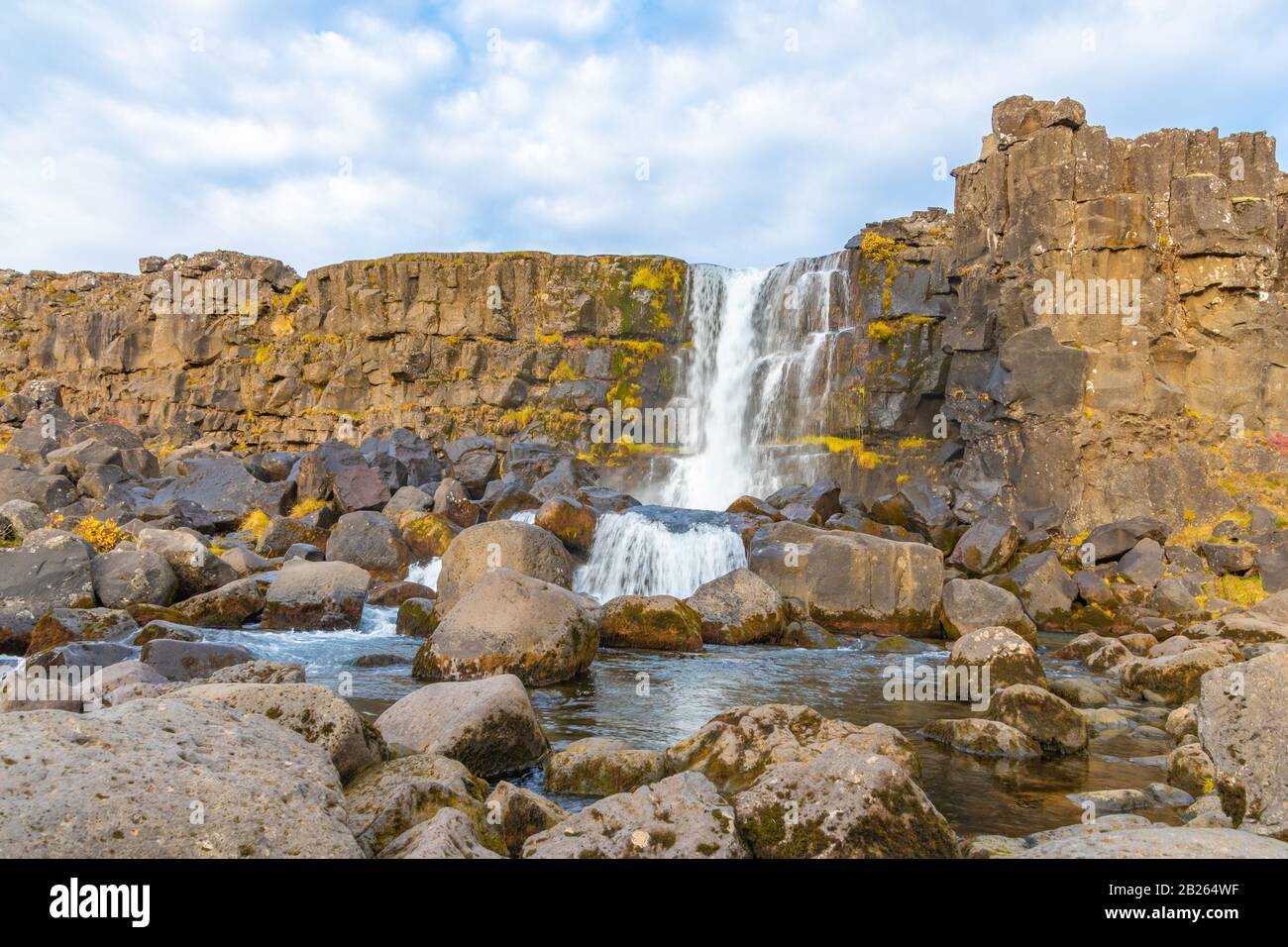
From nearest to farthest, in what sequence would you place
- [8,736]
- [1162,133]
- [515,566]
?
[8,736] → [515,566] → [1162,133]

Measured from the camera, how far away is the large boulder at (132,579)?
614 inches

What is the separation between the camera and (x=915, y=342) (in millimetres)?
31344

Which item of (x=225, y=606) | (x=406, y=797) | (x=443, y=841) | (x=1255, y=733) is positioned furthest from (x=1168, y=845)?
(x=225, y=606)

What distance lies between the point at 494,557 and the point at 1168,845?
12.6 metres

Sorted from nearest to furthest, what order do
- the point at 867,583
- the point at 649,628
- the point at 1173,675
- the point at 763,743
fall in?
the point at 763,743, the point at 1173,675, the point at 649,628, the point at 867,583

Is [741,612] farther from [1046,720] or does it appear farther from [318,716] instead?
[318,716]

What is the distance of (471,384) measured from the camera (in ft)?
133

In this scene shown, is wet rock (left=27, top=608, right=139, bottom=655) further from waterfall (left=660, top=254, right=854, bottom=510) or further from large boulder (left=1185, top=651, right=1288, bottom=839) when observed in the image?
waterfall (left=660, top=254, right=854, bottom=510)

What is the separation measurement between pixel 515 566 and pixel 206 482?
1569cm

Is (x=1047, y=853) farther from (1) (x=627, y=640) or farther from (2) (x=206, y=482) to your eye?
(2) (x=206, y=482)

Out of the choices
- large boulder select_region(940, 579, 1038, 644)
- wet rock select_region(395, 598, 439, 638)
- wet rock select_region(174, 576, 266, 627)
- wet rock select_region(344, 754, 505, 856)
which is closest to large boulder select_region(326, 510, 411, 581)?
wet rock select_region(174, 576, 266, 627)

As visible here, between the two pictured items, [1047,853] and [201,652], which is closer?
[1047,853]

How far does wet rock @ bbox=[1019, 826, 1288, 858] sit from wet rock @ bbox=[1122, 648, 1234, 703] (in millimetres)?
8317
